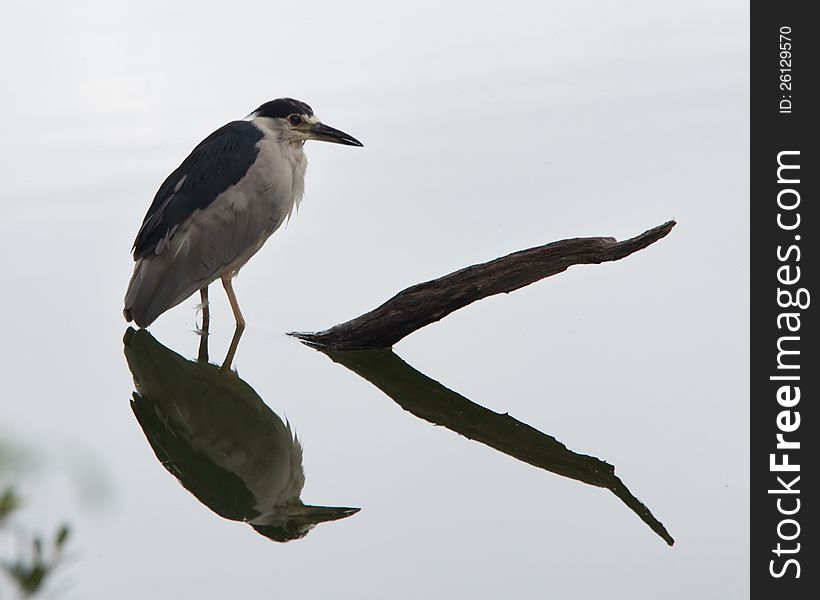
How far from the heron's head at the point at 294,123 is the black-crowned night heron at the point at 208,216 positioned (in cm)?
3

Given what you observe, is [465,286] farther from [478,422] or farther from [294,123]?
[294,123]

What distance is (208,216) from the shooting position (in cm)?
527

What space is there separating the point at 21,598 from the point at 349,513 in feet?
8.23

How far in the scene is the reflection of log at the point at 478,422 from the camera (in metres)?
3.92

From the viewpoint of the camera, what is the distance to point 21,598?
123 cm

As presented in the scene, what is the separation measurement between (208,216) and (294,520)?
206 centimetres

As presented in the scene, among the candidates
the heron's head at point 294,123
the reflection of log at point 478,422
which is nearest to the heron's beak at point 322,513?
the reflection of log at point 478,422

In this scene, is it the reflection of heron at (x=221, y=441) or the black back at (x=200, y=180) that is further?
the black back at (x=200, y=180)

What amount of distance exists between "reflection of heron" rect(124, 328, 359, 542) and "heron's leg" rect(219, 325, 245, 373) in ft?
0.11

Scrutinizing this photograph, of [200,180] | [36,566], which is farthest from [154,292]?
[36,566]

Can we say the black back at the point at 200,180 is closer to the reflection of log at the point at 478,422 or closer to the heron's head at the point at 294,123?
the heron's head at the point at 294,123

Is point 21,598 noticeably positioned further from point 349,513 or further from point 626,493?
point 626,493
